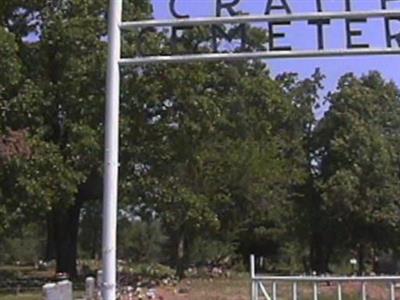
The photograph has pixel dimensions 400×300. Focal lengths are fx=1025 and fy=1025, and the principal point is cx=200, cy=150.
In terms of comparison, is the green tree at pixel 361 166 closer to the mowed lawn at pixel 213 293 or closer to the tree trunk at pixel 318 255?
the tree trunk at pixel 318 255

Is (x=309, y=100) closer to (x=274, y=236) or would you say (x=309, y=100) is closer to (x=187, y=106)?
(x=274, y=236)

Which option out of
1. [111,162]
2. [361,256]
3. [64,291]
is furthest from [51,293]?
[361,256]

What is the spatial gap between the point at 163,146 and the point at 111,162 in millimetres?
19229

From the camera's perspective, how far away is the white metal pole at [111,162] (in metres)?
9.34

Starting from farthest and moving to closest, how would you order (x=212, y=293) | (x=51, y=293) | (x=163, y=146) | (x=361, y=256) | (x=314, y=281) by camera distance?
(x=361, y=256)
(x=163, y=146)
(x=212, y=293)
(x=314, y=281)
(x=51, y=293)

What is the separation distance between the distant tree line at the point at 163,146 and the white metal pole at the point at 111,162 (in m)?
8.84

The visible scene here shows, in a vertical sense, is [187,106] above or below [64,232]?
above

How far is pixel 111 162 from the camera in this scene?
31.1 ft

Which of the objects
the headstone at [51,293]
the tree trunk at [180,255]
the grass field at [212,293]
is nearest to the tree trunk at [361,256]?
the tree trunk at [180,255]

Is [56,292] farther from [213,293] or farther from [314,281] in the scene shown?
[213,293]

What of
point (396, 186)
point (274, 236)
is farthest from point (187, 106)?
point (274, 236)

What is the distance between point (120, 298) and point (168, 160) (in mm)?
6125

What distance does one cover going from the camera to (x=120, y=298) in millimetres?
23547

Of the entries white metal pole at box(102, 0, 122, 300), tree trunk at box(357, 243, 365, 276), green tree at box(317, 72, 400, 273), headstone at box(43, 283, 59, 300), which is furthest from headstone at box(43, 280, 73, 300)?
tree trunk at box(357, 243, 365, 276)
